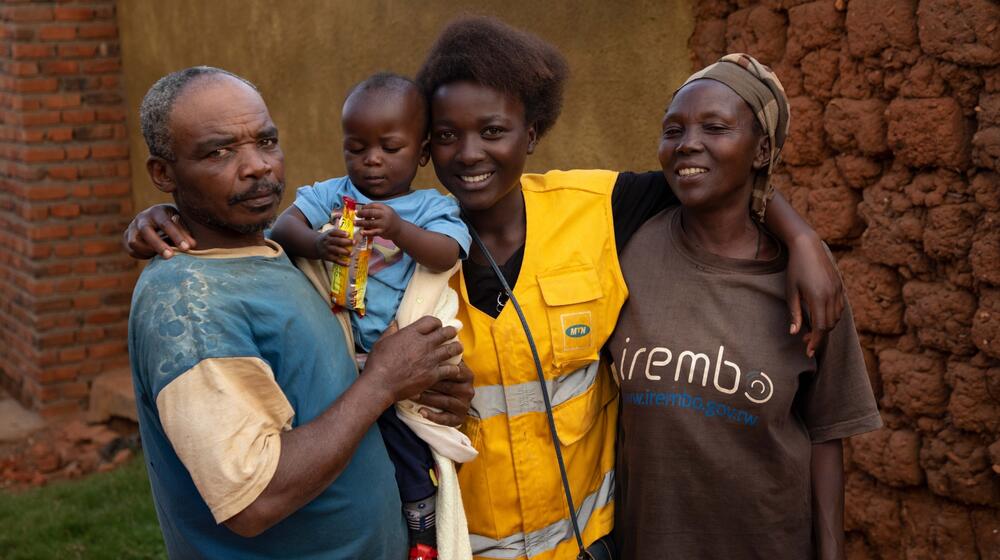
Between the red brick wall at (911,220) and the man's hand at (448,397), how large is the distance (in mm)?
1529

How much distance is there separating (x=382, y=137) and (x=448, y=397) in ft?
2.14

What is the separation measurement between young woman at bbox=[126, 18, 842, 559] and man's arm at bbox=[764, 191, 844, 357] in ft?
0.03

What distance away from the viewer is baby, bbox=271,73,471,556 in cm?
220

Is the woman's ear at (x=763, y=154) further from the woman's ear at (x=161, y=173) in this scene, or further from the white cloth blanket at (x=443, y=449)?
the woman's ear at (x=161, y=173)

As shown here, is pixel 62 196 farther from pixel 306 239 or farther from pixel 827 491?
pixel 827 491

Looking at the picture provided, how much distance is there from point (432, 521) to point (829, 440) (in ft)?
3.20

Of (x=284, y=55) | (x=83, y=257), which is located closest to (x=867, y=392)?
(x=284, y=55)

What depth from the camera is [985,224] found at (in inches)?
107

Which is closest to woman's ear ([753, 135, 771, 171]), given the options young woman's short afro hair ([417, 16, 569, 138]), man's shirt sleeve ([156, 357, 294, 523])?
young woman's short afro hair ([417, 16, 569, 138])

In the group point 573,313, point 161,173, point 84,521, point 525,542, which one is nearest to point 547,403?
point 573,313

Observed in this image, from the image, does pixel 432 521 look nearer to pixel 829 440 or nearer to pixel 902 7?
pixel 829 440

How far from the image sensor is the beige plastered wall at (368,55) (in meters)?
3.71

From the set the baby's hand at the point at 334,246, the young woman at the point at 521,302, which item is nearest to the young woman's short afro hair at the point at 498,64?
the young woman at the point at 521,302

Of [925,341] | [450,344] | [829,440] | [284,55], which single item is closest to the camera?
[450,344]
